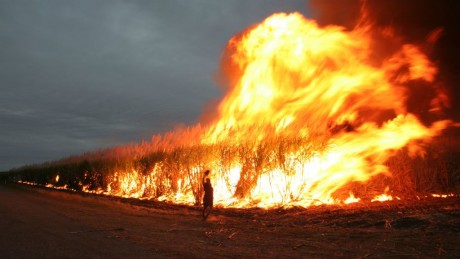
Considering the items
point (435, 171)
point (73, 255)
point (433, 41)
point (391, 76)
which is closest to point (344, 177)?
point (435, 171)

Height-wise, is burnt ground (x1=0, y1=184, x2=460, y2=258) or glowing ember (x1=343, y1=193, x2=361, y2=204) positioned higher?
glowing ember (x1=343, y1=193, x2=361, y2=204)

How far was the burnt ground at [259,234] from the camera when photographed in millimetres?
6414

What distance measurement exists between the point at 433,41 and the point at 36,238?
11778mm

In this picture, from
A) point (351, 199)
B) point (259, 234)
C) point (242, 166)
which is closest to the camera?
point (259, 234)

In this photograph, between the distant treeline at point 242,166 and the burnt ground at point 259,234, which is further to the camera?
the distant treeline at point 242,166

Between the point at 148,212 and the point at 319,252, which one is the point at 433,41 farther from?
the point at 148,212

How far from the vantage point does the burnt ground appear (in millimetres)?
6414

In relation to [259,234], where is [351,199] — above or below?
above

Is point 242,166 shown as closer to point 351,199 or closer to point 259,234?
point 351,199

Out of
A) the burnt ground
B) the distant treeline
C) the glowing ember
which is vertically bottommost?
the burnt ground

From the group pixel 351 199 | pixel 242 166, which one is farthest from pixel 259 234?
pixel 242 166

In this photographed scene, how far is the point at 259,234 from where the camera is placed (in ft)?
28.0

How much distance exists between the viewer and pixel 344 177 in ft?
38.0

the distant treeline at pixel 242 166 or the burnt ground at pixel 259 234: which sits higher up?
the distant treeline at pixel 242 166
